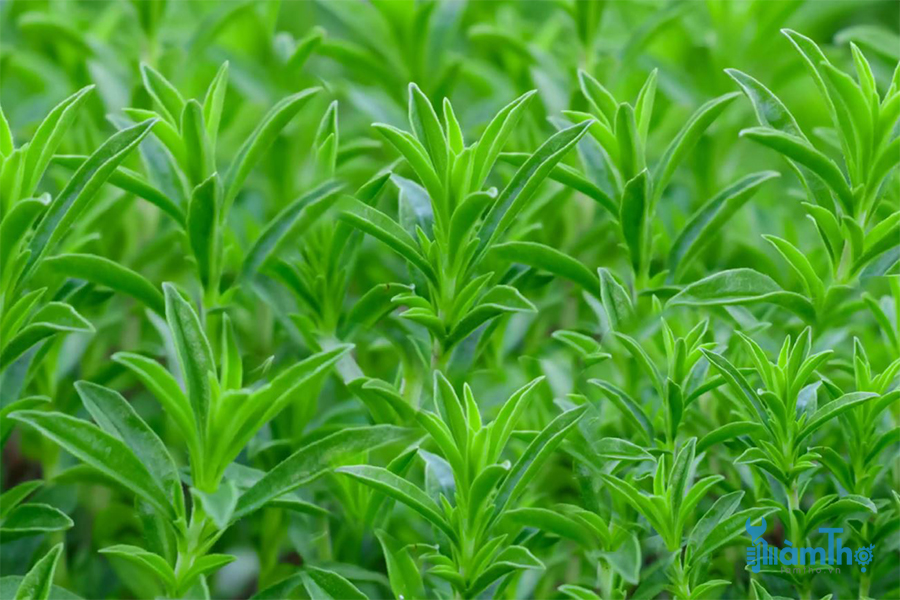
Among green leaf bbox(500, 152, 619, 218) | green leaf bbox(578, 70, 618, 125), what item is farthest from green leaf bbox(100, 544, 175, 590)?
green leaf bbox(578, 70, 618, 125)

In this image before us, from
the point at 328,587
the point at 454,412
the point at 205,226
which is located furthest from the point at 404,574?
the point at 205,226

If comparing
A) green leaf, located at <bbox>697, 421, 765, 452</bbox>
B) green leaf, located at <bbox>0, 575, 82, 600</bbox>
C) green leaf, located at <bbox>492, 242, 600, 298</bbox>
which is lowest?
green leaf, located at <bbox>0, 575, 82, 600</bbox>

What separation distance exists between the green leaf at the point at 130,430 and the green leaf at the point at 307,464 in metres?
0.07

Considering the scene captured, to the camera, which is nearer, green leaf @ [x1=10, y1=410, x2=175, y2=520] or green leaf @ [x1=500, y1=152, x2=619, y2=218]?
green leaf @ [x1=10, y1=410, x2=175, y2=520]

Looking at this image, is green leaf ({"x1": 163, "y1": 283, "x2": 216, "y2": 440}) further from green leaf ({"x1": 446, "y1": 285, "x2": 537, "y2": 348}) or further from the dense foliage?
green leaf ({"x1": 446, "y1": 285, "x2": 537, "y2": 348})

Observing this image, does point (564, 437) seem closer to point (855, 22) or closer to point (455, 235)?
point (455, 235)

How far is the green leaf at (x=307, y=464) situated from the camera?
853 millimetres

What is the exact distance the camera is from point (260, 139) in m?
0.98

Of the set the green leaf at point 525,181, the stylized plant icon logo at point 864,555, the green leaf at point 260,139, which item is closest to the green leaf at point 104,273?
the green leaf at point 260,139

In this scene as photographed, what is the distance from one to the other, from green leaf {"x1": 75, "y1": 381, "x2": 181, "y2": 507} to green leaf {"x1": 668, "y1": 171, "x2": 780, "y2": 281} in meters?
0.53

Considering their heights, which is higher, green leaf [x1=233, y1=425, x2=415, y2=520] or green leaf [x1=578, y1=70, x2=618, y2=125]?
green leaf [x1=578, y1=70, x2=618, y2=125]

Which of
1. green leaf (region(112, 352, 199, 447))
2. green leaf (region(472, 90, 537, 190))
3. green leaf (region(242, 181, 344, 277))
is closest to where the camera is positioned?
green leaf (region(112, 352, 199, 447))

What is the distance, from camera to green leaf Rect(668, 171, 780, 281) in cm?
101

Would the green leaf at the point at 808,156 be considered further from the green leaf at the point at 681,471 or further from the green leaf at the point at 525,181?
the green leaf at the point at 681,471
